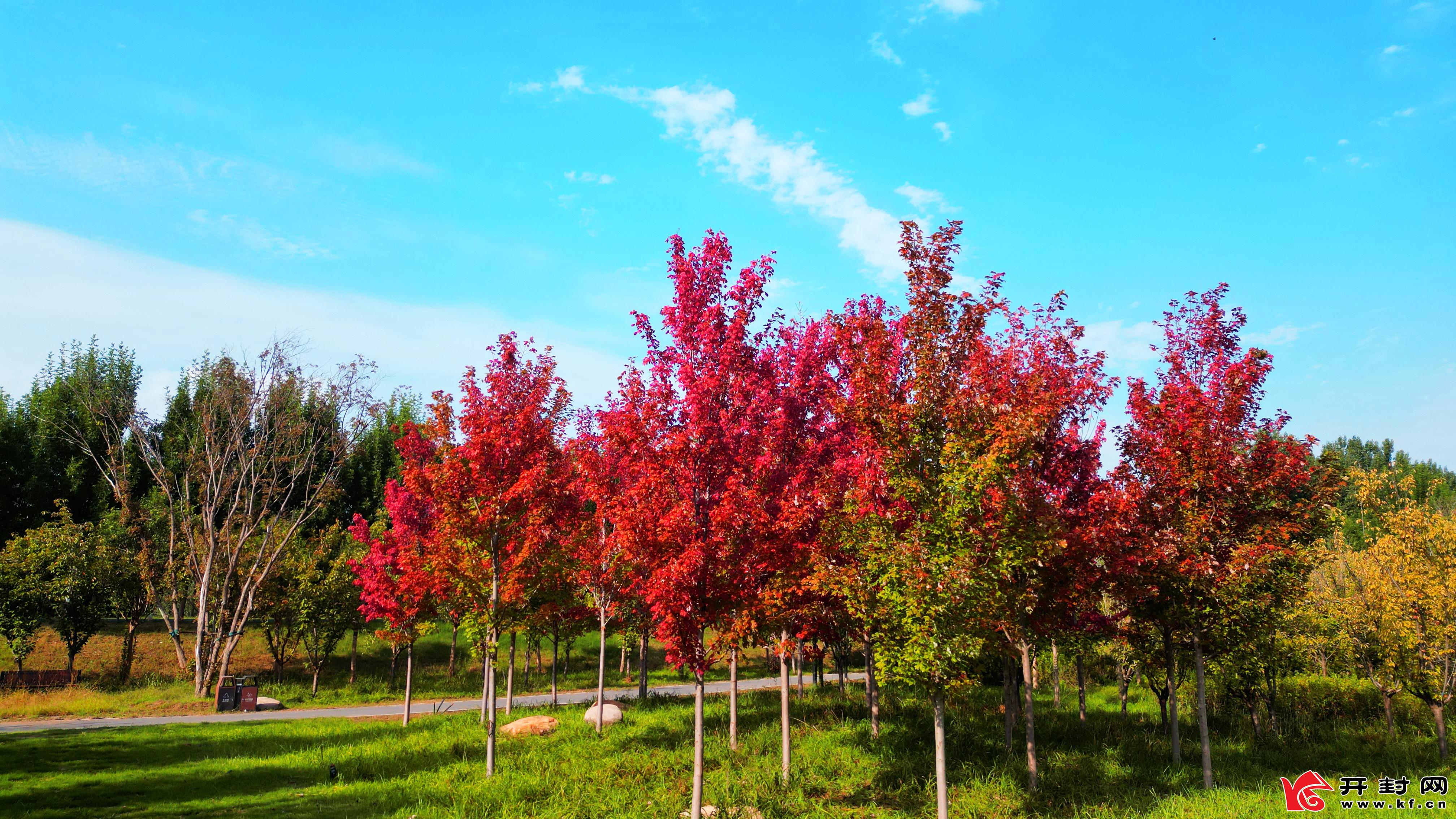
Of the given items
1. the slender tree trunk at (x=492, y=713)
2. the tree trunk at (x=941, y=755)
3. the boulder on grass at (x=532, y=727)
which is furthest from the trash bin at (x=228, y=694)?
the tree trunk at (x=941, y=755)

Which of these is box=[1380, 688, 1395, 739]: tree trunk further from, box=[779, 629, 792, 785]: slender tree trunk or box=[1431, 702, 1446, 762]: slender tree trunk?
box=[779, 629, 792, 785]: slender tree trunk

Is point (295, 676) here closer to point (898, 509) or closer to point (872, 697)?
point (872, 697)

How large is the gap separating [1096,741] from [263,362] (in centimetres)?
3479

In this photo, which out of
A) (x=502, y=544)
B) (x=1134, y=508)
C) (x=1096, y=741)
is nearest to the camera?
(x=1134, y=508)

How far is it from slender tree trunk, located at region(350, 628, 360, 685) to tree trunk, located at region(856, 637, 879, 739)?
25.8 metres

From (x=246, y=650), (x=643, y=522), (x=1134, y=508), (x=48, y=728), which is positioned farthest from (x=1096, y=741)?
(x=246, y=650)

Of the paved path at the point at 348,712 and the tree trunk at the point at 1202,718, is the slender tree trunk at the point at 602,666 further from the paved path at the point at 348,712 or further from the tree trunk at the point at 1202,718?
the tree trunk at the point at 1202,718

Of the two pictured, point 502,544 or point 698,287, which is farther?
point 502,544

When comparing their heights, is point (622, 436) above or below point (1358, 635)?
above

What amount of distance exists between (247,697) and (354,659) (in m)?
8.09

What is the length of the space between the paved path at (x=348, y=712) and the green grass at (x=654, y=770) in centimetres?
280

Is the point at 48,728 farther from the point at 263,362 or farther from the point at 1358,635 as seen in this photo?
the point at 1358,635

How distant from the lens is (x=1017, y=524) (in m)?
10.6

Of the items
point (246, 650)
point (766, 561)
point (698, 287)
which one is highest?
point (698, 287)
